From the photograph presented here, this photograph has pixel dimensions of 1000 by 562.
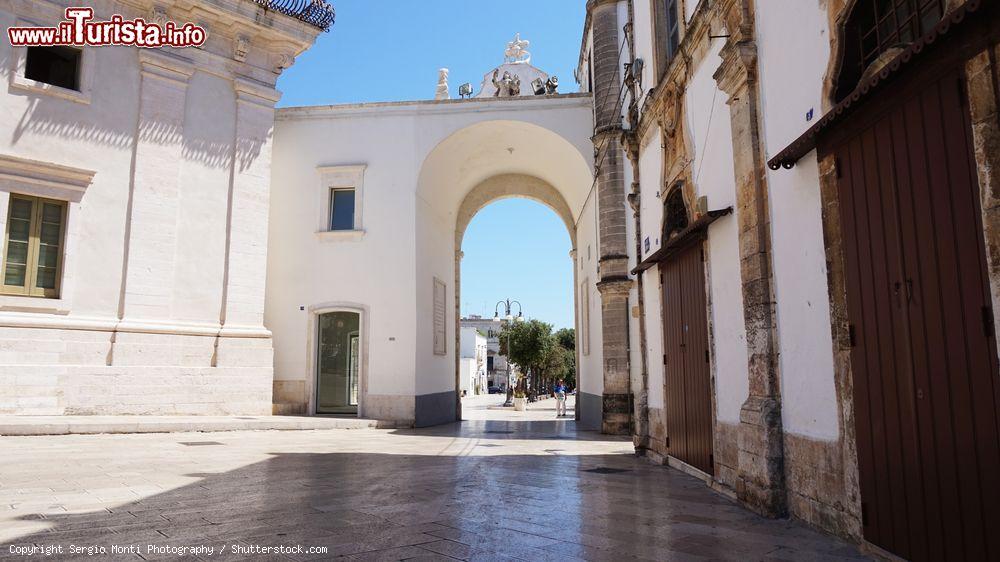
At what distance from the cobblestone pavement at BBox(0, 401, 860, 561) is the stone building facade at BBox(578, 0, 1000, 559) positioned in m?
0.59

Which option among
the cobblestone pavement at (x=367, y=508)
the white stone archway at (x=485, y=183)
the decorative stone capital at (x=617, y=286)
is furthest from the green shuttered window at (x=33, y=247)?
the decorative stone capital at (x=617, y=286)

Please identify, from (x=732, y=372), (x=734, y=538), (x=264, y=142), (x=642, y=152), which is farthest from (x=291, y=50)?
(x=734, y=538)

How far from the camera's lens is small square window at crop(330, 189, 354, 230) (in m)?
17.1

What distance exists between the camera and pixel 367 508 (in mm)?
5371

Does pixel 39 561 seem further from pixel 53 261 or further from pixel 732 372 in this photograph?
pixel 53 261

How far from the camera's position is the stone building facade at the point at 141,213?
11.9 m

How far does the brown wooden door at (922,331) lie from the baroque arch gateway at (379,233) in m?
11.6

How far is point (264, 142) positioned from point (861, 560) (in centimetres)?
1488

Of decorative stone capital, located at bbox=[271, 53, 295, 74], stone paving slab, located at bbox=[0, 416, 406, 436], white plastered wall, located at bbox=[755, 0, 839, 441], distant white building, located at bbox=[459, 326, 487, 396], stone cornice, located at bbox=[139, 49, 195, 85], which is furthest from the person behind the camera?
distant white building, located at bbox=[459, 326, 487, 396]
